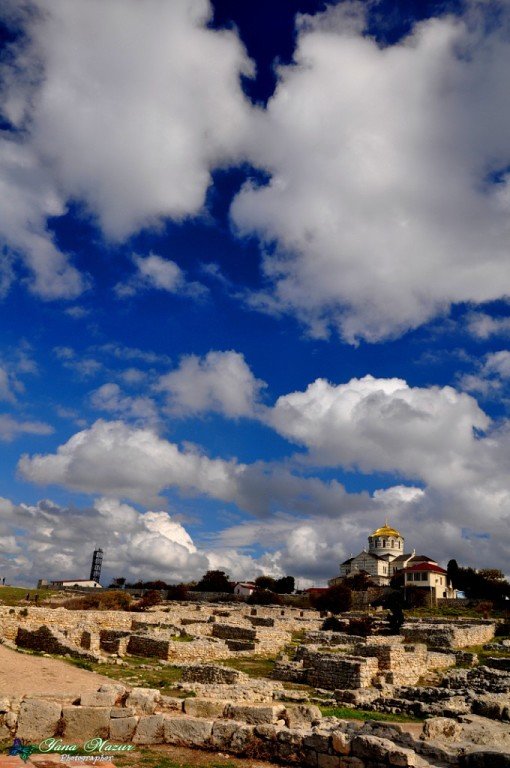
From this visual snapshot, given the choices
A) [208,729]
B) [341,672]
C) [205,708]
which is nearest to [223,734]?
[208,729]

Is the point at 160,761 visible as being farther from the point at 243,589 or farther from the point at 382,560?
the point at 382,560

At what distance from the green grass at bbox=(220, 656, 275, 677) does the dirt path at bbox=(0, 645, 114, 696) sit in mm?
7053

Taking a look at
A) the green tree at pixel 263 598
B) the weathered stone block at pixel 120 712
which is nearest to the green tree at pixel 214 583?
the green tree at pixel 263 598

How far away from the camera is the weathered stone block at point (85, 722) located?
11133 millimetres

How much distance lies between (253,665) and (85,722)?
52.6ft

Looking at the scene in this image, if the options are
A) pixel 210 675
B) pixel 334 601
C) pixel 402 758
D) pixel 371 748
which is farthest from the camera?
pixel 334 601

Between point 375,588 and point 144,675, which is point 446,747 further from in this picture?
point 375,588

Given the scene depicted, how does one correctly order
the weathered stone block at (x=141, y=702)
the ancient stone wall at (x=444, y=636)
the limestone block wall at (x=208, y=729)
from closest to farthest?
the limestone block wall at (x=208, y=729) → the weathered stone block at (x=141, y=702) → the ancient stone wall at (x=444, y=636)

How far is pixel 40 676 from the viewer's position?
17.5m

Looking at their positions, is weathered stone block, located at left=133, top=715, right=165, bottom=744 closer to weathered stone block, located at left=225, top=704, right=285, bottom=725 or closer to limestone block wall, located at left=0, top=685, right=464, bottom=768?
limestone block wall, located at left=0, top=685, right=464, bottom=768

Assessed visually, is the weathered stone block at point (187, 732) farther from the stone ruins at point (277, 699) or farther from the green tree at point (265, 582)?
the green tree at point (265, 582)

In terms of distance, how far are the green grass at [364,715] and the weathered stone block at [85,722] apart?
7030 mm

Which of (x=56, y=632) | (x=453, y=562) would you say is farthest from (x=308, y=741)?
(x=453, y=562)

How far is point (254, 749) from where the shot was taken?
35.9ft
